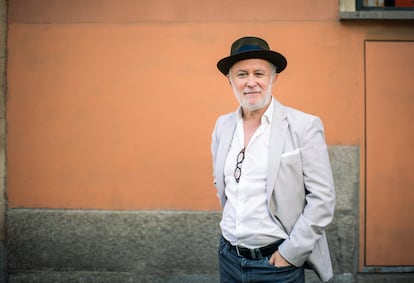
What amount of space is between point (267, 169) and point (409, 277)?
2.92 m

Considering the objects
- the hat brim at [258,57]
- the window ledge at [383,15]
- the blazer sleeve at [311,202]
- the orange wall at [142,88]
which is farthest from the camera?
the orange wall at [142,88]

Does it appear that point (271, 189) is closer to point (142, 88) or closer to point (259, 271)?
point (259, 271)

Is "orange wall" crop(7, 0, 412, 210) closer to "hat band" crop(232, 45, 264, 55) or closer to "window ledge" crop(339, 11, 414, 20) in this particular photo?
"window ledge" crop(339, 11, 414, 20)

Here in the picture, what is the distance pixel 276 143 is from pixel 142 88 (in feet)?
7.69

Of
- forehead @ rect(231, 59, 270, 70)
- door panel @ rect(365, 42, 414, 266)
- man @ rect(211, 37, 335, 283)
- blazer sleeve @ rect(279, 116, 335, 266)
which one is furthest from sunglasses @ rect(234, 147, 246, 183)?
door panel @ rect(365, 42, 414, 266)

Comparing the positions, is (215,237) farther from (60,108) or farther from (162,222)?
(60,108)

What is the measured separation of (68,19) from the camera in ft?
14.0

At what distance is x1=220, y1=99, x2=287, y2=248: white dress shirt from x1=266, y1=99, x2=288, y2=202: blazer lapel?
42mm

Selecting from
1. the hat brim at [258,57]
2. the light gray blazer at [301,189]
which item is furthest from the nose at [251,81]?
the light gray blazer at [301,189]

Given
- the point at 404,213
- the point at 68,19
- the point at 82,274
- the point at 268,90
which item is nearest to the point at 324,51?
the point at 404,213

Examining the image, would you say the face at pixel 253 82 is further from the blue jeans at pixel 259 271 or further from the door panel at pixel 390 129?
the door panel at pixel 390 129

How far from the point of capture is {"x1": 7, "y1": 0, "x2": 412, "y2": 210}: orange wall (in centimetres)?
416

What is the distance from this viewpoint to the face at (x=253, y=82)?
2336 mm

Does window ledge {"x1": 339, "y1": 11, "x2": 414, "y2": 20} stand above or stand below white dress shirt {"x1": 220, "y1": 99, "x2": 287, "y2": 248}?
above
